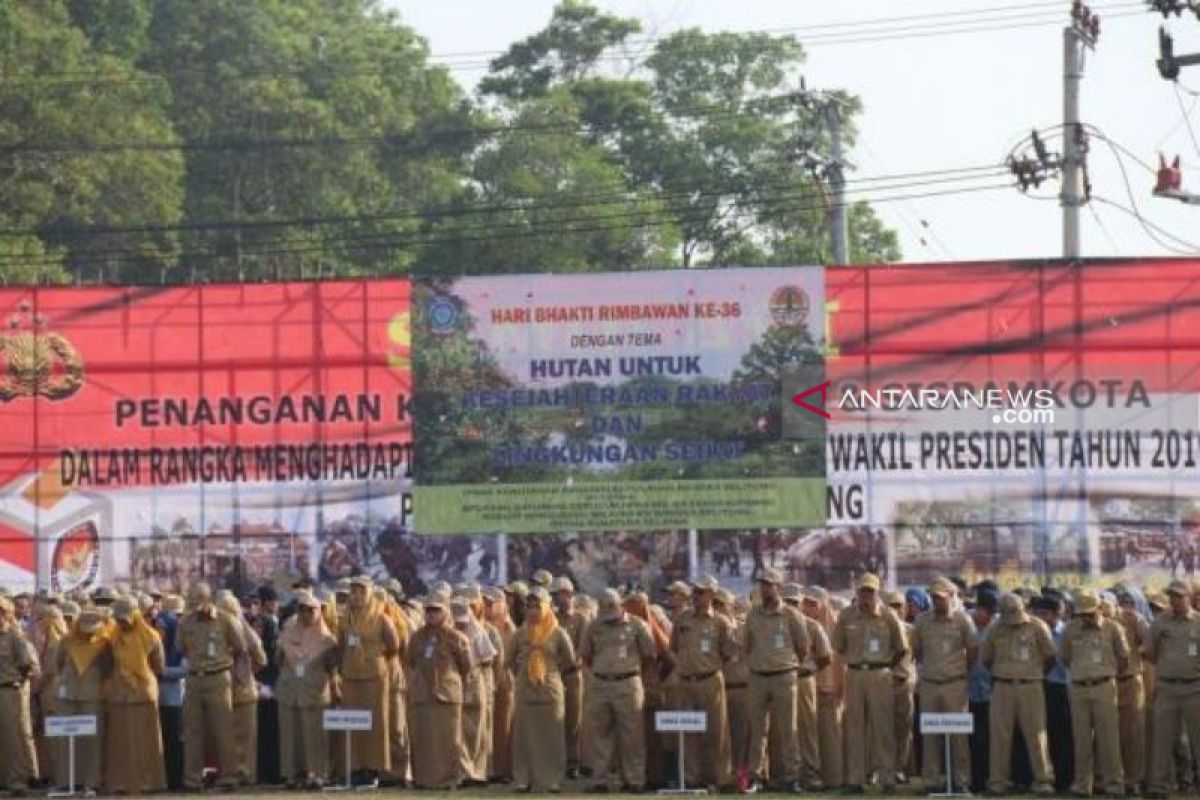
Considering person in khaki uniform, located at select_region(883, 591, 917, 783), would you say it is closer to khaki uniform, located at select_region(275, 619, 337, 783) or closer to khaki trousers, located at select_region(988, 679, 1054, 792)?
khaki trousers, located at select_region(988, 679, 1054, 792)

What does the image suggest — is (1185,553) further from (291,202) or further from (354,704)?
(291,202)

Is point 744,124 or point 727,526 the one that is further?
point 744,124

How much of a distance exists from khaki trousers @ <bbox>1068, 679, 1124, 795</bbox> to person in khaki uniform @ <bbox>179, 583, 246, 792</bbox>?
706cm

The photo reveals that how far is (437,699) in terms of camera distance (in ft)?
90.3

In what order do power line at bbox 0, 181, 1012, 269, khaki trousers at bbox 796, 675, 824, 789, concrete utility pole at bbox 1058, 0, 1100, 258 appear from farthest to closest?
1. power line at bbox 0, 181, 1012, 269
2. concrete utility pole at bbox 1058, 0, 1100, 258
3. khaki trousers at bbox 796, 675, 824, 789

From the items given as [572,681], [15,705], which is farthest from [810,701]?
[15,705]

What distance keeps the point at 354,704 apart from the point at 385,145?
55509 mm

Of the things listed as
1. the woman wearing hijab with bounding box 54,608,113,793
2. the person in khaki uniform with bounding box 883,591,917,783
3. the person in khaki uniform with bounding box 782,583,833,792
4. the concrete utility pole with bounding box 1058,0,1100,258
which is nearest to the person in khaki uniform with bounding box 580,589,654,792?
the person in khaki uniform with bounding box 782,583,833,792

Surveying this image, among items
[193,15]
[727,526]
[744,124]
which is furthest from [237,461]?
[193,15]

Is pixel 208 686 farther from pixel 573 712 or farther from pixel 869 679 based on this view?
pixel 869 679

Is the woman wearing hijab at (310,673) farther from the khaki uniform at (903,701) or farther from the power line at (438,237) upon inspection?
the power line at (438,237)

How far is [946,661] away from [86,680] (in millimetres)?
7336

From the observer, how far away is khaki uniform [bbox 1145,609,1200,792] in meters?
26.5

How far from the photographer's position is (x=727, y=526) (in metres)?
36.8
